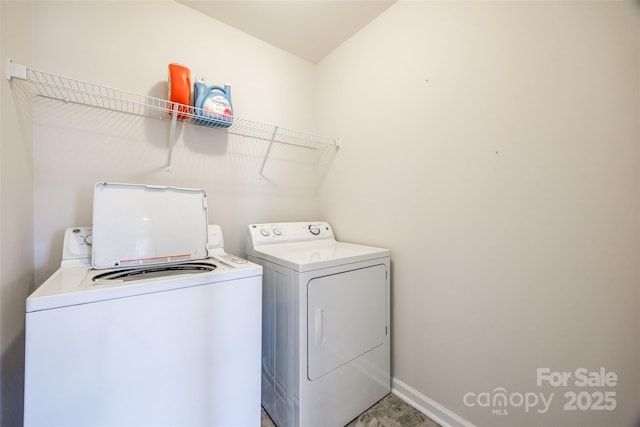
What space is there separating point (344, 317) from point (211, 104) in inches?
64.2

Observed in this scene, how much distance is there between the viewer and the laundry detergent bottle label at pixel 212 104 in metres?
1.61

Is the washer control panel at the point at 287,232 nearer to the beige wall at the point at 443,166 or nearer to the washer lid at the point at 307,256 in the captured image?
the washer lid at the point at 307,256

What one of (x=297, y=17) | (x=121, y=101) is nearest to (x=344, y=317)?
(x=121, y=101)

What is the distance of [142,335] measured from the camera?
0.94 meters

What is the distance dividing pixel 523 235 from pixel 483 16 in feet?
3.87

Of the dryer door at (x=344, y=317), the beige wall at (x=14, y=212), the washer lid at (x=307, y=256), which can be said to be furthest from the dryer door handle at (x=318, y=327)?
the beige wall at (x=14, y=212)

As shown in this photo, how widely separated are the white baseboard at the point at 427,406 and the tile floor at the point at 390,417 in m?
0.03

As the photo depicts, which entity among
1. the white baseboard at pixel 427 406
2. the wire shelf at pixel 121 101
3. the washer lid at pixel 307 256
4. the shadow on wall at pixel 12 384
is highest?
the wire shelf at pixel 121 101

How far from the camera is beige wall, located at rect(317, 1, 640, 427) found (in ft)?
3.16

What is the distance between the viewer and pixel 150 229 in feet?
4.49

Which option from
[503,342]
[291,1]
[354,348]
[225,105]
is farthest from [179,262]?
[291,1]

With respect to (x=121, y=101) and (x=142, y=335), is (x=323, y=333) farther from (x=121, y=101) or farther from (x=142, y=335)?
(x=121, y=101)

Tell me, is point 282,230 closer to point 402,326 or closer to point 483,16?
point 402,326

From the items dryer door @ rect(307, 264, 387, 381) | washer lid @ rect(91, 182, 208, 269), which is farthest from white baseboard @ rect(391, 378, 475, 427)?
washer lid @ rect(91, 182, 208, 269)
